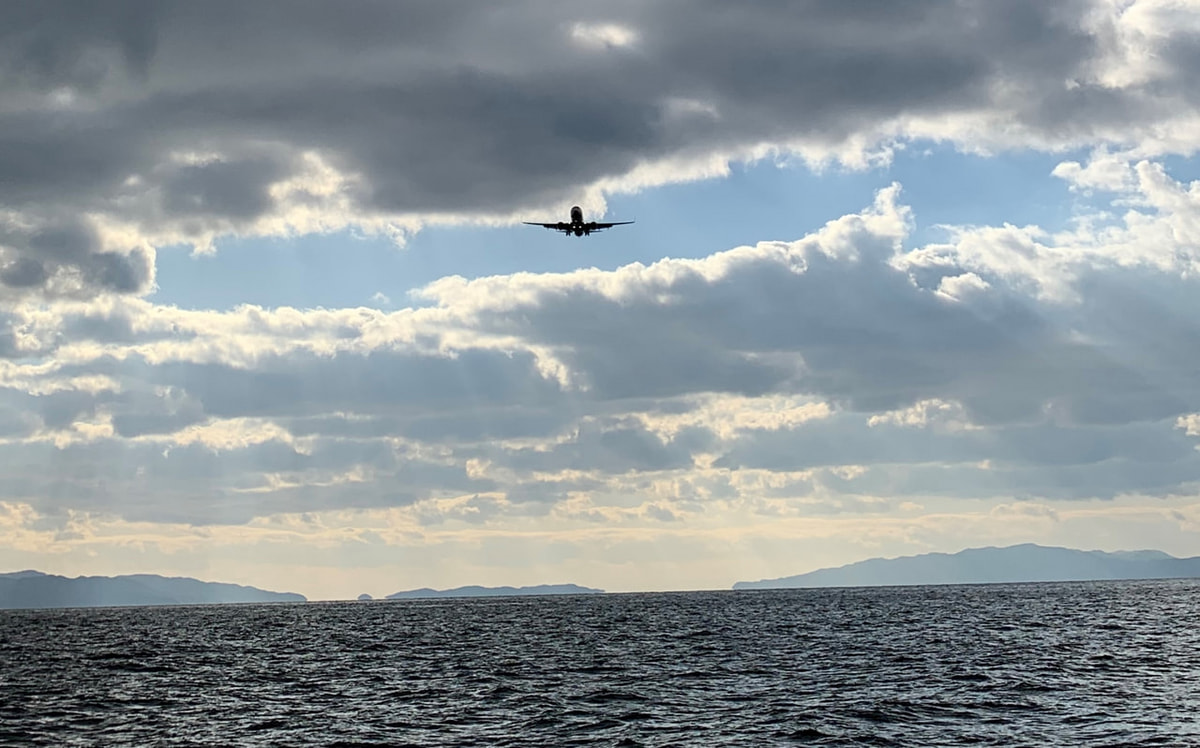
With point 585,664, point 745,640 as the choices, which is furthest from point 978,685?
point 745,640

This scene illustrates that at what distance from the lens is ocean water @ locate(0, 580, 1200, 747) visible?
211ft

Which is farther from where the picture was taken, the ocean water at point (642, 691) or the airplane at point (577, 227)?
the airplane at point (577, 227)

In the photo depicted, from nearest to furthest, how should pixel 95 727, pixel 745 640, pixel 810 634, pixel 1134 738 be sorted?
pixel 1134 738
pixel 95 727
pixel 745 640
pixel 810 634

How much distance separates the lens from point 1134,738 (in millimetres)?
60250

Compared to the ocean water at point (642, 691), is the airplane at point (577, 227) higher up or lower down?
higher up

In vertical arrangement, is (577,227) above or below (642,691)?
above

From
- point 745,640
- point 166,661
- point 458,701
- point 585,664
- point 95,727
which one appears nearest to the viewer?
point 95,727

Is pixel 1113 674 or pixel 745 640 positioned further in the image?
pixel 745 640

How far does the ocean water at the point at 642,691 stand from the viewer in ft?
211

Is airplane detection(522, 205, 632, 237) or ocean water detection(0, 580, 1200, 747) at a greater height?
airplane detection(522, 205, 632, 237)

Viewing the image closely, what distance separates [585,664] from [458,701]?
27.7 m

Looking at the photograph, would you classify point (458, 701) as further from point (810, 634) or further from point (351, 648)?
point (810, 634)

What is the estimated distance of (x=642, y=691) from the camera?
81.5 metres

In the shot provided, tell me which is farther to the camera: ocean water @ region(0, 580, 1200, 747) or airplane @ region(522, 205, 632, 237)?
airplane @ region(522, 205, 632, 237)
